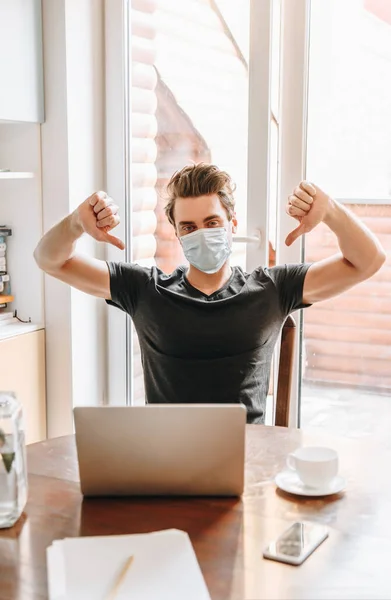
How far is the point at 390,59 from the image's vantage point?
8.07ft

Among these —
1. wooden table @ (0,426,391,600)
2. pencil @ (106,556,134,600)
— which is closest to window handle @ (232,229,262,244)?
wooden table @ (0,426,391,600)

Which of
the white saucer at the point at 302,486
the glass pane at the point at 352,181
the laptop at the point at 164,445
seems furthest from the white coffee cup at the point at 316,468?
the glass pane at the point at 352,181

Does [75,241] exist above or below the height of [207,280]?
above

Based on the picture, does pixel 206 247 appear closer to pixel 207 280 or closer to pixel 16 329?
pixel 207 280

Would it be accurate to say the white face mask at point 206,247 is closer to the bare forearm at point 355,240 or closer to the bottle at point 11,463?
the bare forearm at point 355,240

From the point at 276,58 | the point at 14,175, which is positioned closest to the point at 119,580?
the point at 14,175

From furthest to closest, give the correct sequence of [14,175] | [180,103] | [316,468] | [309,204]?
[180,103]
[14,175]
[309,204]
[316,468]

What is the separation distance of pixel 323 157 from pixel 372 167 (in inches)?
6.6

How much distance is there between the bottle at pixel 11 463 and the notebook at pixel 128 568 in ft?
0.45

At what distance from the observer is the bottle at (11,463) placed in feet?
4.33

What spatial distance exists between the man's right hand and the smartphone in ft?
3.07

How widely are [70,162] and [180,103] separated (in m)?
0.46

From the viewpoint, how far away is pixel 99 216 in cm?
198

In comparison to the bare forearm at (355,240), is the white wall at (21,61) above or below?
above
